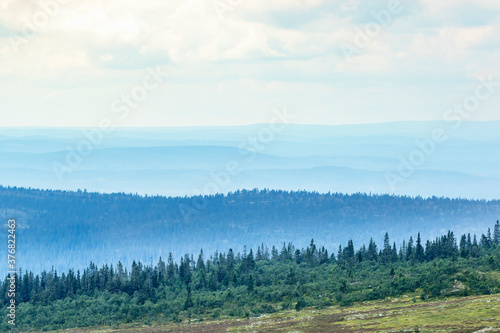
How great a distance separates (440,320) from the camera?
118062 mm

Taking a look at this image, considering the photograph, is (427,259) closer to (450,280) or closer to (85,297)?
(450,280)

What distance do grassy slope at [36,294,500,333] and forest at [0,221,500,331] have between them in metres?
5.50

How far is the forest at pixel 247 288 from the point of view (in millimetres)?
153375

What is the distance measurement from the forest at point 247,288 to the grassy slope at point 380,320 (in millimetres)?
5498

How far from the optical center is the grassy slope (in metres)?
115

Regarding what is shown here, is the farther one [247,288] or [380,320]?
[247,288]

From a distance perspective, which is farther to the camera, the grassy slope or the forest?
the forest

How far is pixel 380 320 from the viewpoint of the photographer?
412 feet

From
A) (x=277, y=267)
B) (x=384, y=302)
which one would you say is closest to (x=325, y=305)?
(x=384, y=302)

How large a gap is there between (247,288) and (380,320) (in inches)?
2103

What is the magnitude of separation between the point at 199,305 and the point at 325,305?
2528 cm

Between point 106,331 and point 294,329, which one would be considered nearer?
point 294,329

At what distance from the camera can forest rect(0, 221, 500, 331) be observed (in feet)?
503

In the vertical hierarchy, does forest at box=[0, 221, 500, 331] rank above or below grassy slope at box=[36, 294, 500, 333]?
above
